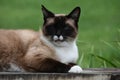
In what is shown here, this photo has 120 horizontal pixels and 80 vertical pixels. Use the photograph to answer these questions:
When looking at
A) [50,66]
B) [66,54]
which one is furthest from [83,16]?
[50,66]

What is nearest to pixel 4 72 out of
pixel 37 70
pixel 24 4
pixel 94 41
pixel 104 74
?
→ pixel 37 70

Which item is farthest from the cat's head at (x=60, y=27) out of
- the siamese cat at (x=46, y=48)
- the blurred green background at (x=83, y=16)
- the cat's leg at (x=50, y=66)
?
the blurred green background at (x=83, y=16)

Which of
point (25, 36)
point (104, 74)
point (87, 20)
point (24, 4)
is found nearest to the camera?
point (104, 74)

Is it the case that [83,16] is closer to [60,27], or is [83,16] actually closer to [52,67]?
[60,27]

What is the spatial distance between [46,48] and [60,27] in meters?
0.25

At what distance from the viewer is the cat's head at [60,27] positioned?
6.68m

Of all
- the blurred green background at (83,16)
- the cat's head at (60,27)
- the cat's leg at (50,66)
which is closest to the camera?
the cat's leg at (50,66)

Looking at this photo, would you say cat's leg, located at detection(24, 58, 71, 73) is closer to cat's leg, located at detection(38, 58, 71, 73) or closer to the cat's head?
cat's leg, located at detection(38, 58, 71, 73)

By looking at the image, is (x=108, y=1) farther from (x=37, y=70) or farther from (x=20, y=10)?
(x=37, y=70)

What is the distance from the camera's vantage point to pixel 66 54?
6.75m

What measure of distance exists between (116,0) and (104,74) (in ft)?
23.7

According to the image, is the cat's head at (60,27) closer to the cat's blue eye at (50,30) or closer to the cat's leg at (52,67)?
the cat's blue eye at (50,30)

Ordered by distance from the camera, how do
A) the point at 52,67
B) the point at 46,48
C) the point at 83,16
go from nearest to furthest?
the point at 52,67 < the point at 46,48 < the point at 83,16

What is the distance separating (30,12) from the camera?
12672mm
